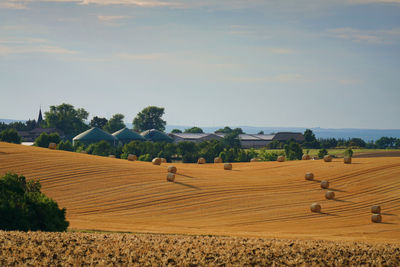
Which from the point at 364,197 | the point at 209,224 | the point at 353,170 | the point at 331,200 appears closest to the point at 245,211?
the point at 209,224

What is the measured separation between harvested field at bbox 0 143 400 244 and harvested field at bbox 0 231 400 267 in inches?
469

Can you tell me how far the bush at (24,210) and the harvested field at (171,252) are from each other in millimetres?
3382

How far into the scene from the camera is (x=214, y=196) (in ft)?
134

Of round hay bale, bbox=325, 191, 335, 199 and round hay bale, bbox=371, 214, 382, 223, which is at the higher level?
round hay bale, bbox=325, 191, 335, 199

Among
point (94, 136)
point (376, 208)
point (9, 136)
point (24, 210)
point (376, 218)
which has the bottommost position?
point (376, 218)

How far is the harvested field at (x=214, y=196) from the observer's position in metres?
34.4

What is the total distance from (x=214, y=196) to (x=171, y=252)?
24.3m

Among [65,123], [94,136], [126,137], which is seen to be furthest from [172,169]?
[65,123]

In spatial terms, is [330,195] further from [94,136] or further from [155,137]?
[155,137]

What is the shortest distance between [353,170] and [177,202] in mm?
18174

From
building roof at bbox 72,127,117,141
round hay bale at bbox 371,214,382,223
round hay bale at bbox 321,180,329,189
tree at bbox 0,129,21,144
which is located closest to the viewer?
round hay bale at bbox 371,214,382,223

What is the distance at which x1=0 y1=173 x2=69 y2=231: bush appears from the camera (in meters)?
21.6

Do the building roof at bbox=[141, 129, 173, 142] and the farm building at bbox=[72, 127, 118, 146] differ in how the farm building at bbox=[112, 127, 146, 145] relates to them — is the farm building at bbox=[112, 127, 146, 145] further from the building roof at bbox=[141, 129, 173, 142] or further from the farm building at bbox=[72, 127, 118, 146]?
the building roof at bbox=[141, 129, 173, 142]

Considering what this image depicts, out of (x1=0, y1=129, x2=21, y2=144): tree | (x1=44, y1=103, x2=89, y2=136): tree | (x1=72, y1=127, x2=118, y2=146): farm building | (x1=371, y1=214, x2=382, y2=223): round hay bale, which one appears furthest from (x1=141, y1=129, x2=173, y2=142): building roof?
(x1=371, y1=214, x2=382, y2=223): round hay bale
